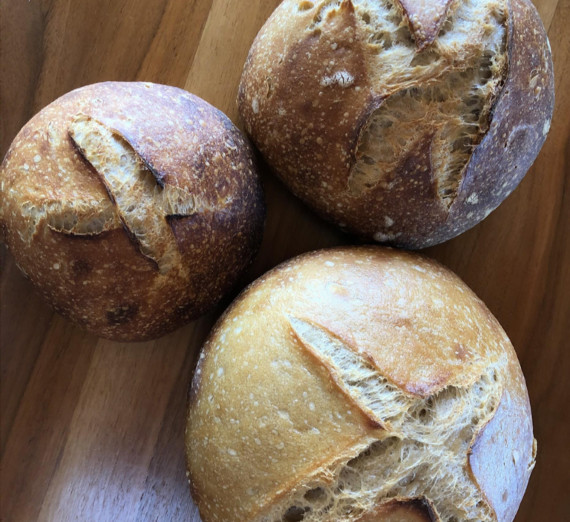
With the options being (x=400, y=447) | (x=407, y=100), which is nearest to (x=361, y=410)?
(x=400, y=447)

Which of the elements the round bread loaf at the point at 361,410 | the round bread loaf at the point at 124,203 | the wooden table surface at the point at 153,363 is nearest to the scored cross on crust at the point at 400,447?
the round bread loaf at the point at 361,410

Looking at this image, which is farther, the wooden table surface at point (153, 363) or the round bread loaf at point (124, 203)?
the wooden table surface at point (153, 363)

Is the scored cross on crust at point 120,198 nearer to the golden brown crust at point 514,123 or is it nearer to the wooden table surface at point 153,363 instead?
the wooden table surface at point 153,363

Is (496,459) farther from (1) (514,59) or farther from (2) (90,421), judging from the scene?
(2) (90,421)

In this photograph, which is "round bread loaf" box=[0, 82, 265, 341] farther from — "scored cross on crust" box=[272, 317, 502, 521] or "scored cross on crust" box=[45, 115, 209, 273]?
"scored cross on crust" box=[272, 317, 502, 521]

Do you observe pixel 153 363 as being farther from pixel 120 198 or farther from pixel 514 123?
pixel 514 123
